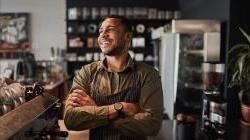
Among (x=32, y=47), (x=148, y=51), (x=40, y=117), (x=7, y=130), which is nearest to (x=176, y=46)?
(x=40, y=117)

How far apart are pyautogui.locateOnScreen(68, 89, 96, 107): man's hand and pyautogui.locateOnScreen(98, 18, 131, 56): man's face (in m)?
0.27

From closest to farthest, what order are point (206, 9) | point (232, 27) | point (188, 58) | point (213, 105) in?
point (213, 105), point (232, 27), point (188, 58), point (206, 9)

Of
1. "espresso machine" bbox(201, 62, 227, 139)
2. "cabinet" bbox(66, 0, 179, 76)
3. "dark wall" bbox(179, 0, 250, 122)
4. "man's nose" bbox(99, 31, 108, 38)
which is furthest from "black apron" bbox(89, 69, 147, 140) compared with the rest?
"cabinet" bbox(66, 0, 179, 76)

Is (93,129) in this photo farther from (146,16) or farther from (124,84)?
(146,16)

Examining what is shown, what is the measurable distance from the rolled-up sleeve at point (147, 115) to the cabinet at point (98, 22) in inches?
211

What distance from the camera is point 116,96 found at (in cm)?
179

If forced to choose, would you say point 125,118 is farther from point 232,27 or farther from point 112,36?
point 232,27

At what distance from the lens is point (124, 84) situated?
1.78m

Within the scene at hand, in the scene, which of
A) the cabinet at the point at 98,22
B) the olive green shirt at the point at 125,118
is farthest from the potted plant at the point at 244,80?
the cabinet at the point at 98,22

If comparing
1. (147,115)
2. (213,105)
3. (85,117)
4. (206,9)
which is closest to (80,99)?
(85,117)

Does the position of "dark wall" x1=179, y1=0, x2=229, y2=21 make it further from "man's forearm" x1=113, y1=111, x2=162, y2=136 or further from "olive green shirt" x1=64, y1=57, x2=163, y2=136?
"man's forearm" x1=113, y1=111, x2=162, y2=136

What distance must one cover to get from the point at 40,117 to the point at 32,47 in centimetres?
679

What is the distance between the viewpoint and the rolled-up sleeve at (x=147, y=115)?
5.60 ft

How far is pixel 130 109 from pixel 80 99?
0.92 ft
